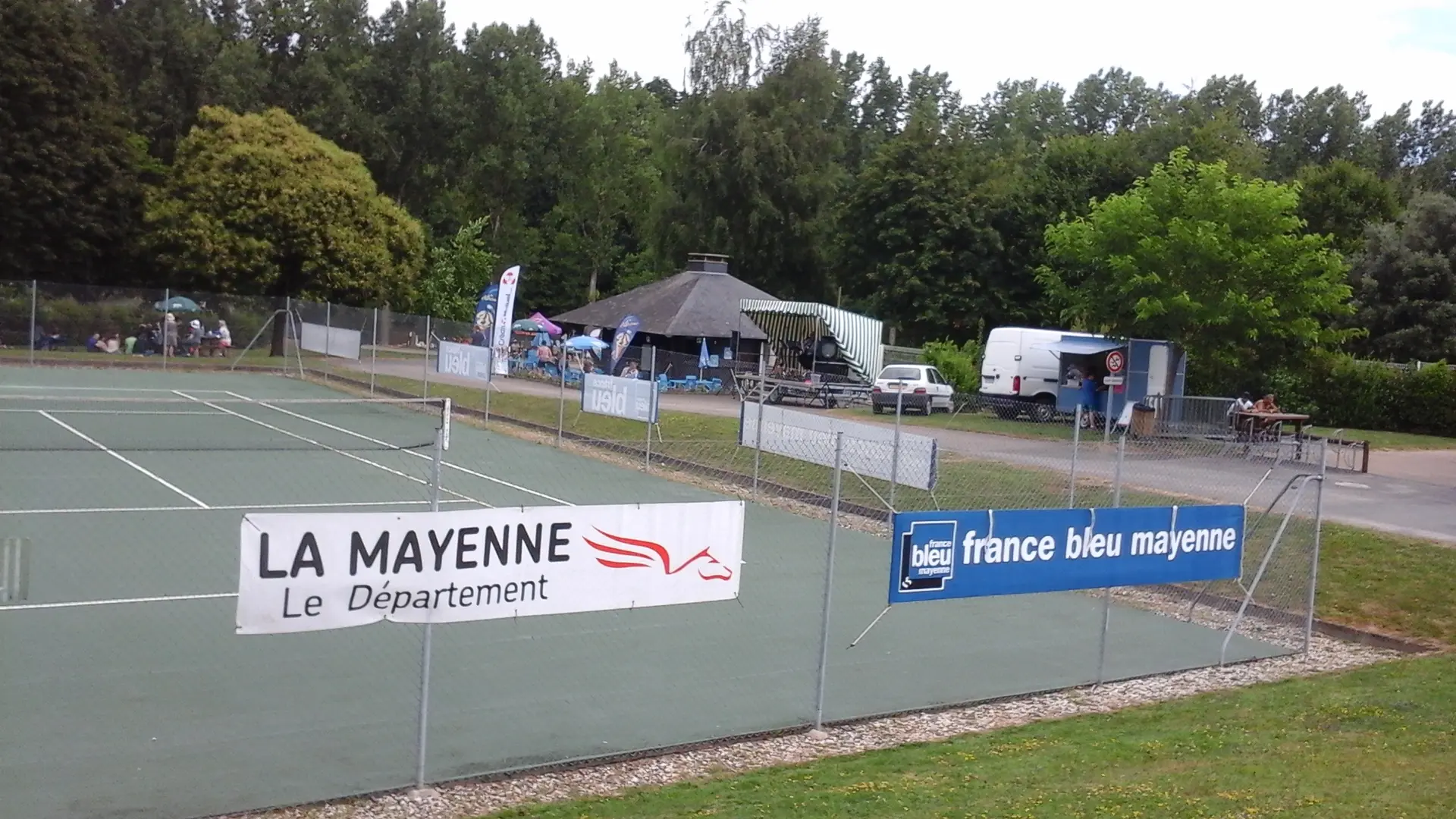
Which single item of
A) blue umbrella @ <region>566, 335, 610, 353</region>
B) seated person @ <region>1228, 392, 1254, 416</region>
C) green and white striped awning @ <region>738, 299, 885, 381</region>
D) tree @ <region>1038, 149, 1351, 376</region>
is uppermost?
tree @ <region>1038, 149, 1351, 376</region>

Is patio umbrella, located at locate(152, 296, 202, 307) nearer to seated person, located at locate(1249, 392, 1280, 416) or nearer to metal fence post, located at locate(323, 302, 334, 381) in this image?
metal fence post, located at locate(323, 302, 334, 381)

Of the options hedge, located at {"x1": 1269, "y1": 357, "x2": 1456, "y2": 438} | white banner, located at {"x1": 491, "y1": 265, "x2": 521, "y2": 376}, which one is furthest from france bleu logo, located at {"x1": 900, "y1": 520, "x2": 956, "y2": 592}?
hedge, located at {"x1": 1269, "y1": 357, "x2": 1456, "y2": 438}

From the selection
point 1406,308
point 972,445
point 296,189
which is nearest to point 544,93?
point 296,189

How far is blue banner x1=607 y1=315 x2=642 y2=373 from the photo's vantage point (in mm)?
43969

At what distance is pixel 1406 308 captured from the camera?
51.0 m

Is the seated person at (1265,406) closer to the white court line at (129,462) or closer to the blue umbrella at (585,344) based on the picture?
the blue umbrella at (585,344)

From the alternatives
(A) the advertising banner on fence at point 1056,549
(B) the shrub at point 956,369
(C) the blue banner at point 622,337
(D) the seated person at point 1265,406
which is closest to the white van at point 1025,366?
(B) the shrub at point 956,369

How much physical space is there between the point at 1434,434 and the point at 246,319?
3978 cm

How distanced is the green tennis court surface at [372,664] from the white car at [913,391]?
68.3ft

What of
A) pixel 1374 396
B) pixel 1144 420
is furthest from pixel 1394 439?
pixel 1144 420

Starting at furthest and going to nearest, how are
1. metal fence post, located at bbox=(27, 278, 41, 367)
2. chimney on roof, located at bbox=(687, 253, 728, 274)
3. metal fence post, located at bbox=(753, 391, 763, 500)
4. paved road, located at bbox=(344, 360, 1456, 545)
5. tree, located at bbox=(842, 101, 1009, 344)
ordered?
tree, located at bbox=(842, 101, 1009, 344) < chimney on roof, located at bbox=(687, 253, 728, 274) < metal fence post, located at bbox=(27, 278, 41, 367) < paved road, located at bbox=(344, 360, 1456, 545) < metal fence post, located at bbox=(753, 391, 763, 500)

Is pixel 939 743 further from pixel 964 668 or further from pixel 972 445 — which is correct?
pixel 972 445

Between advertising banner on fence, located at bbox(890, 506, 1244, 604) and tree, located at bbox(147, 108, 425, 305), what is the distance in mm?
42648

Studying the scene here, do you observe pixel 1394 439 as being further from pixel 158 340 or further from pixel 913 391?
pixel 158 340
